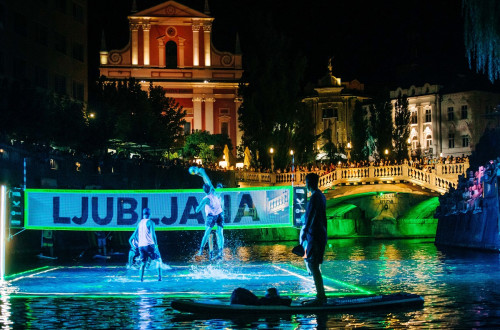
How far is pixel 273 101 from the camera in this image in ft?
230

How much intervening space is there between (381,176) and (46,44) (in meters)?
26.1

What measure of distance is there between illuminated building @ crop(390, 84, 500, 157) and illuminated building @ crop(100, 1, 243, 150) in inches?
827

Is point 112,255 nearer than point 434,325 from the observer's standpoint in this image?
No

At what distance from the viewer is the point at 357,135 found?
302 feet

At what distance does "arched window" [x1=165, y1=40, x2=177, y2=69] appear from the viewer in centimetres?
9412

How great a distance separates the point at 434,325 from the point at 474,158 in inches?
1557

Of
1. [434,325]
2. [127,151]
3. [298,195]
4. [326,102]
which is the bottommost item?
[434,325]

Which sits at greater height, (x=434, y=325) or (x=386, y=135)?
(x=386, y=135)

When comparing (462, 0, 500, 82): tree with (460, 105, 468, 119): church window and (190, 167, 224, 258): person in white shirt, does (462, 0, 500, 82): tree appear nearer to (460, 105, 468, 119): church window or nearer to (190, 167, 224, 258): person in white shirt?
(190, 167, 224, 258): person in white shirt

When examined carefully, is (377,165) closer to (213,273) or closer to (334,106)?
(213,273)

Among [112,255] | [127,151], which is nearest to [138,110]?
[127,151]

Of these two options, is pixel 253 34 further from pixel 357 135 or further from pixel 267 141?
pixel 357 135

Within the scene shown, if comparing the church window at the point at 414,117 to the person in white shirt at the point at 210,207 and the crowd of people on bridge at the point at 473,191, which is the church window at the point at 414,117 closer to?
the crowd of people on bridge at the point at 473,191

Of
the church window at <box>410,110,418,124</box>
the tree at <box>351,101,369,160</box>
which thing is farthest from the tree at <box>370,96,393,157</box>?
the church window at <box>410,110,418,124</box>
